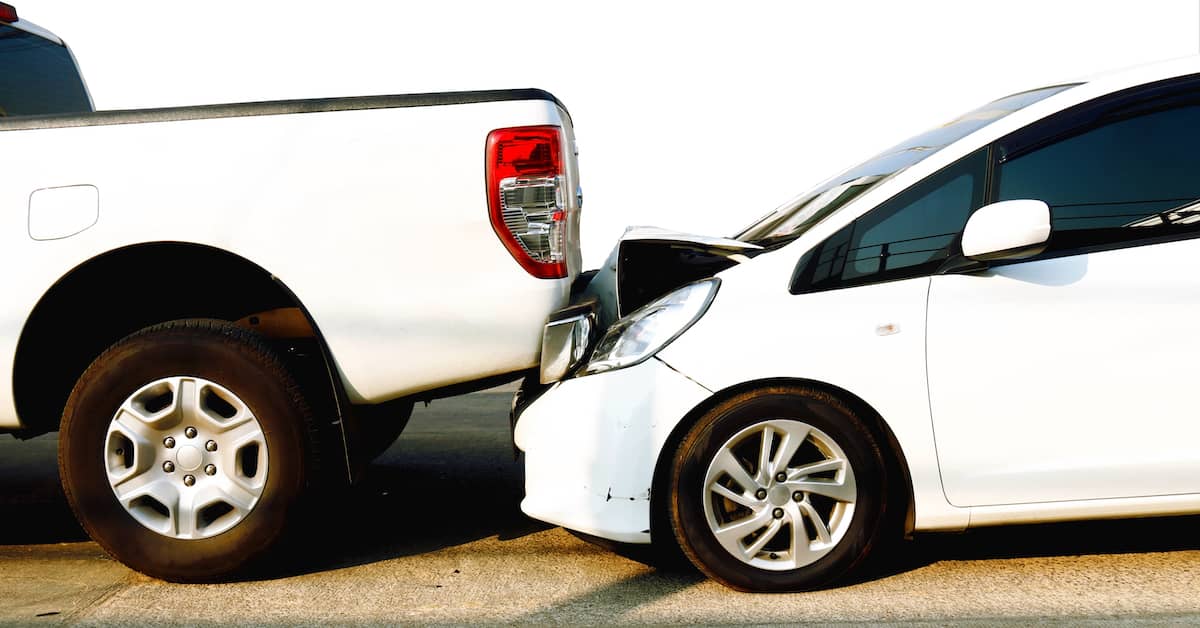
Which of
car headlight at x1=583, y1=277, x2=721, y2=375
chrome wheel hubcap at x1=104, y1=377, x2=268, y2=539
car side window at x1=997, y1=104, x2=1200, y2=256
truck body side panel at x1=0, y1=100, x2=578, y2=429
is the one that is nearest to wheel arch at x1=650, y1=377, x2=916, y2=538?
car headlight at x1=583, y1=277, x2=721, y2=375

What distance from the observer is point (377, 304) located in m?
3.54

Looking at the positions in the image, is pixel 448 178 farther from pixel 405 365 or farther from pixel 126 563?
pixel 126 563

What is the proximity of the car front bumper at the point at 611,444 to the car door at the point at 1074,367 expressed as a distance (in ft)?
2.68

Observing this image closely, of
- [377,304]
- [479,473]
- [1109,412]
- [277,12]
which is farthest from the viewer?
[277,12]

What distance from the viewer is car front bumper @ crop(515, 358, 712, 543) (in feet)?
10.9

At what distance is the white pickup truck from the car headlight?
0.82 ft

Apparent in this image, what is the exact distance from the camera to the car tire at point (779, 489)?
131 inches

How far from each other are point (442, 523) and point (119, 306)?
4.91ft

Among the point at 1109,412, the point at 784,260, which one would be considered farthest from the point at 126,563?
the point at 1109,412

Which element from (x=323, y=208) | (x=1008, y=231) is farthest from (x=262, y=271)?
(x=1008, y=231)

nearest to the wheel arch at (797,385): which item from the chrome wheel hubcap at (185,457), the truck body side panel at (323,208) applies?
the truck body side panel at (323,208)

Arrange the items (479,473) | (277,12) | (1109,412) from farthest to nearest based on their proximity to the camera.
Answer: (277,12), (479,473), (1109,412)

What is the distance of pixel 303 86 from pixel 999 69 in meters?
6.24

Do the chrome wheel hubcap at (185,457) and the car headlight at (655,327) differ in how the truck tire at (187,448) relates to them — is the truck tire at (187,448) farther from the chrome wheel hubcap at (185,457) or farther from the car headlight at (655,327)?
the car headlight at (655,327)
